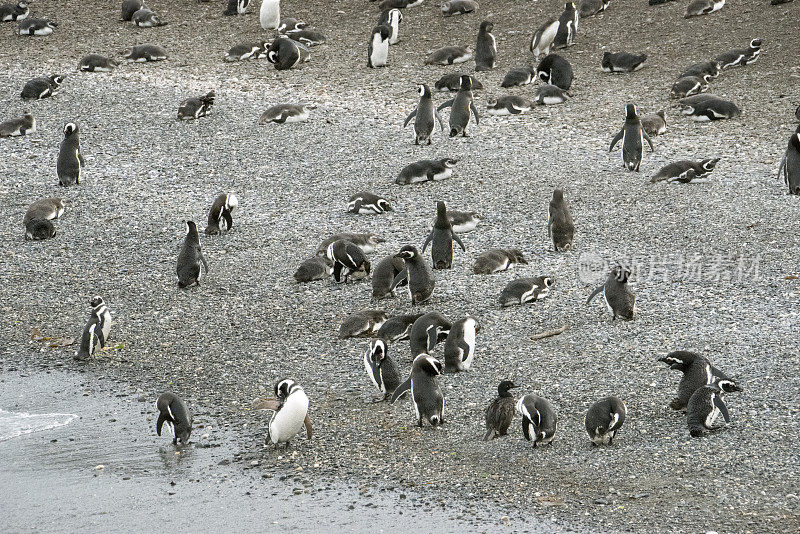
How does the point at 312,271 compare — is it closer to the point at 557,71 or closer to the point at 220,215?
the point at 220,215

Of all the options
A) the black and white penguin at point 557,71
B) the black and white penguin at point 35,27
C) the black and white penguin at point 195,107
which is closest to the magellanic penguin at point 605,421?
the black and white penguin at point 557,71

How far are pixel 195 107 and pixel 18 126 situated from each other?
96.7 inches

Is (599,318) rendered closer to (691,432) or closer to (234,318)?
(691,432)

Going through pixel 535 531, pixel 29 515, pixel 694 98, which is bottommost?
pixel 29 515

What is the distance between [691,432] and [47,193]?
923cm

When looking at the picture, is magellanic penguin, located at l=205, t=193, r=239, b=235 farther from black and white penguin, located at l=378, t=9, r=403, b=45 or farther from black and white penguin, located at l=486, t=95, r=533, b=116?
black and white penguin, located at l=378, t=9, r=403, b=45

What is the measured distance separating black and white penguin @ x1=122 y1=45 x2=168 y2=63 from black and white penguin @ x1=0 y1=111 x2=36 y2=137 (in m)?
3.16

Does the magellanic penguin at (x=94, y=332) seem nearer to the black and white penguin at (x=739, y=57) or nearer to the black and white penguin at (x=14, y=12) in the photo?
the black and white penguin at (x=739, y=57)

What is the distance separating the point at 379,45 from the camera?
56.9 feet

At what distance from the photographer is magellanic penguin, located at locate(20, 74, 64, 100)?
16922 millimetres

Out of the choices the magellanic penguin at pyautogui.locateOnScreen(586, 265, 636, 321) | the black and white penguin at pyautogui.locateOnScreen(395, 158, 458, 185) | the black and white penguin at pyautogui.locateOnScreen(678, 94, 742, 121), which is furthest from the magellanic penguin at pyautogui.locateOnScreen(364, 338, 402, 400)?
the black and white penguin at pyautogui.locateOnScreen(678, 94, 742, 121)

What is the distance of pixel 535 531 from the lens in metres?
6.18

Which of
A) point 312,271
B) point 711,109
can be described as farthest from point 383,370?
point 711,109

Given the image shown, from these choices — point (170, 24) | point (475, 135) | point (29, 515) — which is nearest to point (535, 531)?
point (29, 515)
